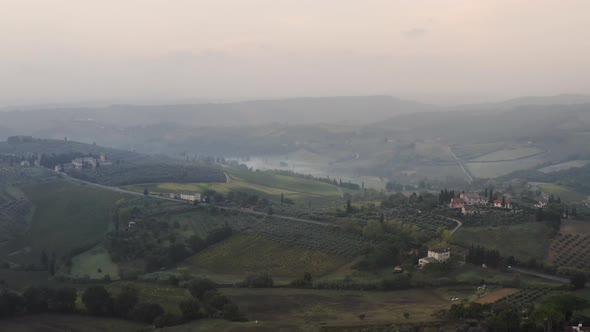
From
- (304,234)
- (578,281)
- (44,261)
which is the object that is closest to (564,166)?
(304,234)

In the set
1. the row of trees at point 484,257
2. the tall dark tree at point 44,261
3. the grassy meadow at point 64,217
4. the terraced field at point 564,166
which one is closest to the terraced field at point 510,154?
the terraced field at point 564,166

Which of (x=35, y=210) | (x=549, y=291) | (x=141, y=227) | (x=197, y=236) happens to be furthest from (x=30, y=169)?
(x=549, y=291)

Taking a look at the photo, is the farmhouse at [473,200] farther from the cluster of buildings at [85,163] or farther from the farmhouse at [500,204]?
the cluster of buildings at [85,163]

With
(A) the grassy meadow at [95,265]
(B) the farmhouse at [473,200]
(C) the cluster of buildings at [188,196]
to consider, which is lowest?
(A) the grassy meadow at [95,265]

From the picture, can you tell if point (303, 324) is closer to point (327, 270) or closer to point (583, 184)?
point (327, 270)

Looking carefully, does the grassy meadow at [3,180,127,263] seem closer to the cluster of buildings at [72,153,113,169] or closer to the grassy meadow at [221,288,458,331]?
the cluster of buildings at [72,153,113,169]

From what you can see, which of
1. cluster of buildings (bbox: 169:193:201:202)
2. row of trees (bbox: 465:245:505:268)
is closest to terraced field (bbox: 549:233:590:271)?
row of trees (bbox: 465:245:505:268)
